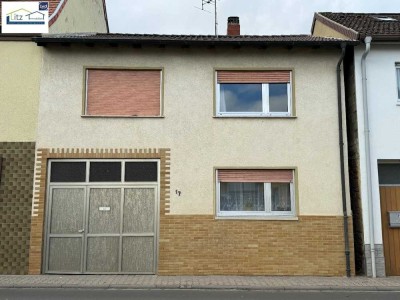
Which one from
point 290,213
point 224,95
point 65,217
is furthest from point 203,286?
point 224,95

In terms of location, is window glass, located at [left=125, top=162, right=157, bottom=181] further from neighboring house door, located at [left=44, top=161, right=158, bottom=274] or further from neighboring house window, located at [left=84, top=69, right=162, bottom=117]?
neighboring house window, located at [left=84, top=69, right=162, bottom=117]

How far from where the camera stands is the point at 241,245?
11.1 meters

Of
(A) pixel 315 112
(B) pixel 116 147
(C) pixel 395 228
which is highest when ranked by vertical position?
(A) pixel 315 112

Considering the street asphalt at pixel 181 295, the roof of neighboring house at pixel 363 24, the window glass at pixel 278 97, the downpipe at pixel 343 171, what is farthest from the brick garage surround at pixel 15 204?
the roof of neighboring house at pixel 363 24

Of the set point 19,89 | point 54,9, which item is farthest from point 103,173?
point 54,9

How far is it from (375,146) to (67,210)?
764cm

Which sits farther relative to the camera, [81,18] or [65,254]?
[81,18]

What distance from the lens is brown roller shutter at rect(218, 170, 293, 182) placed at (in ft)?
37.6

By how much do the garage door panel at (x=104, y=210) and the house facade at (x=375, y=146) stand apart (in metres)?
5.87

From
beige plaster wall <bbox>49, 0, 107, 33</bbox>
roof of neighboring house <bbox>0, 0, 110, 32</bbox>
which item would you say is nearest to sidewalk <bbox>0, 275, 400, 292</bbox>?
beige plaster wall <bbox>49, 0, 107, 33</bbox>

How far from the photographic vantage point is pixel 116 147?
11.4 meters

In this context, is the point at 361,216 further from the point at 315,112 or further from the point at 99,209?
the point at 99,209

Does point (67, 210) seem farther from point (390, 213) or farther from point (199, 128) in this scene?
point (390, 213)

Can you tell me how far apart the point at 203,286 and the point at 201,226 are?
184 cm
